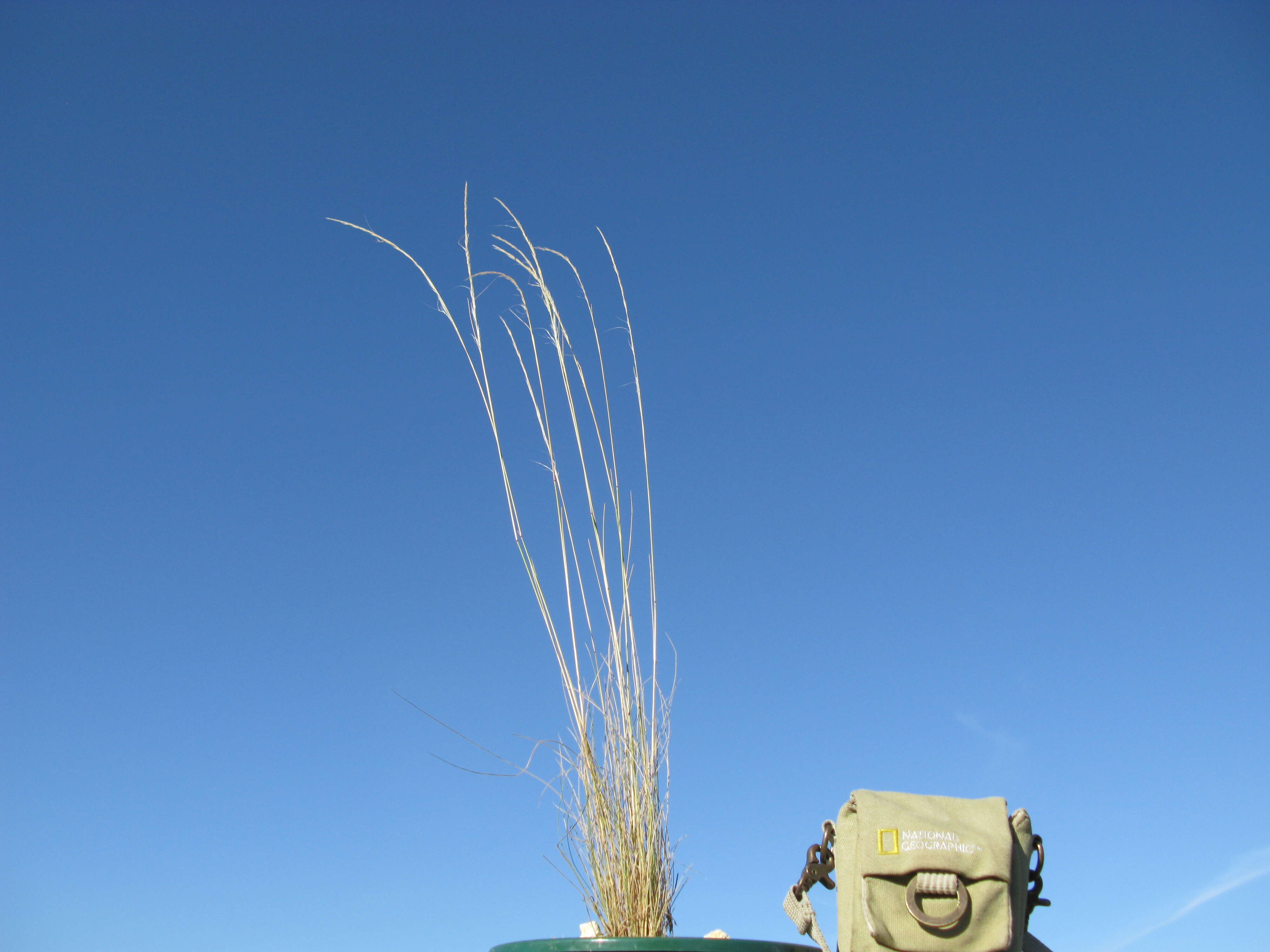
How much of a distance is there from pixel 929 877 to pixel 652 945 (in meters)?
0.61

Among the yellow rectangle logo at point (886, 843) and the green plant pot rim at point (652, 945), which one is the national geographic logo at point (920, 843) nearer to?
the yellow rectangle logo at point (886, 843)

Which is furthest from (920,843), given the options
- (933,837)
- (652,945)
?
(652,945)

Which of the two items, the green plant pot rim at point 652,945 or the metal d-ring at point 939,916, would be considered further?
the metal d-ring at point 939,916

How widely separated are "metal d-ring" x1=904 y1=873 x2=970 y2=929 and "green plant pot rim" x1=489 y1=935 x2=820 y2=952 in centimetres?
35

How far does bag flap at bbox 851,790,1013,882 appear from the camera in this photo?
1840 mm

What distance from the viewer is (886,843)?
1.88 metres

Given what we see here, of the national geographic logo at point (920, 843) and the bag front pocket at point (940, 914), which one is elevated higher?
the national geographic logo at point (920, 843)

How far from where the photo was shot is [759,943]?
167cm

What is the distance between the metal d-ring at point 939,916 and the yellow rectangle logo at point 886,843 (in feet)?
0.21

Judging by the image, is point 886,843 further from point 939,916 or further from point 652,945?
point 652,945

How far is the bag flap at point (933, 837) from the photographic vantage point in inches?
72.4

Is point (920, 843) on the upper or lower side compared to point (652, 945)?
upper

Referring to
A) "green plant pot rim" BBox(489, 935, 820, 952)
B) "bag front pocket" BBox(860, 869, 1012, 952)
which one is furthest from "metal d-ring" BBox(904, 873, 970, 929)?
"green plant pot rim" BBox(489, 935, 820, 952)

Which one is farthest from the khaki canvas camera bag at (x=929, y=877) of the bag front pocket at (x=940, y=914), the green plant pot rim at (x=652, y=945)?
the green plant pot rim at (x=652, y=945)
